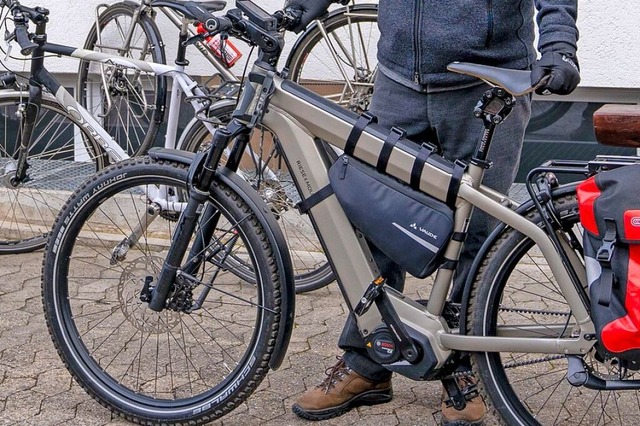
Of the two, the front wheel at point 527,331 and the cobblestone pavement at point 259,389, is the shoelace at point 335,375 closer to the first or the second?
the cobblestone pavement at point 259,389

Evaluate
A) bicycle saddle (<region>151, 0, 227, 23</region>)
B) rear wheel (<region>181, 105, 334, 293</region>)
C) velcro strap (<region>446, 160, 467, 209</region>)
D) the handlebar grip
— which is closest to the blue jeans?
velcro strap (<region>446, 160, 467, 209</region>)

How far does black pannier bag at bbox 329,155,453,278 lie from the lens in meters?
3.40

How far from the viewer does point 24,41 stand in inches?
205

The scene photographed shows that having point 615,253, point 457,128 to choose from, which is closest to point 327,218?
point 457,128

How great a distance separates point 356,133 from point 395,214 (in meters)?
0.29

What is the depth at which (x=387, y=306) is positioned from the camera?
3586 mm

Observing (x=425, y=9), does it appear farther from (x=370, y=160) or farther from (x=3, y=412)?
(x=3, y=412)

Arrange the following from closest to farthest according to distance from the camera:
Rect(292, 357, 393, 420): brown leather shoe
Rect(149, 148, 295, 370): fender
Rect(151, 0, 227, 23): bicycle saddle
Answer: Rect(149, 148, 295, 370): fender, Rect(292, 357, 393, 420): brown leather shoe, Rect(151, 0, 227, 23): bicycle saddle

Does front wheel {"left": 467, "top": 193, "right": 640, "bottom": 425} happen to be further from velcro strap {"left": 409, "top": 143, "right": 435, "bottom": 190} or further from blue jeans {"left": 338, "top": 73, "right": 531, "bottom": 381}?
velcro strap {"left": 409, "top": 143, "right": 435, "bottom": 190}

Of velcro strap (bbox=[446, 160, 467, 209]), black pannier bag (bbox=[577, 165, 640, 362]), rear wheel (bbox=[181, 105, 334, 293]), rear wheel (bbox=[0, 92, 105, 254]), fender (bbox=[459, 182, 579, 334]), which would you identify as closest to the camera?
black pannier bag (bbox=[577, 165, 640, 362])

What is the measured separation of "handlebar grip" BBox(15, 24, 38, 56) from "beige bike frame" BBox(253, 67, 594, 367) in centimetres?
202

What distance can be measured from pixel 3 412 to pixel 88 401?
315mm

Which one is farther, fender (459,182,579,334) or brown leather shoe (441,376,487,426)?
brown leather shoe (441,376,487,426)

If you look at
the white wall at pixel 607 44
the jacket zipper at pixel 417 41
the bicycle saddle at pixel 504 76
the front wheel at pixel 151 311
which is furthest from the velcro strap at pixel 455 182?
the white wall at pixel 607 44
